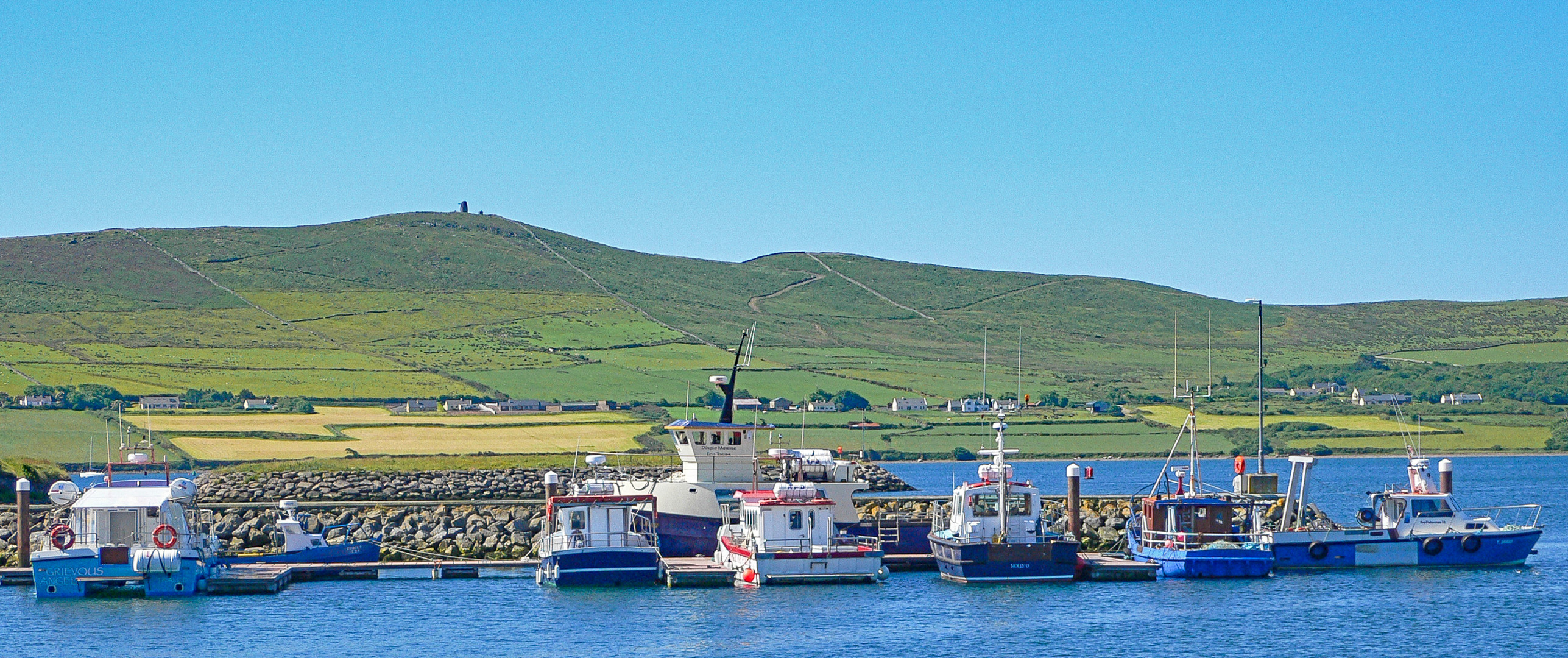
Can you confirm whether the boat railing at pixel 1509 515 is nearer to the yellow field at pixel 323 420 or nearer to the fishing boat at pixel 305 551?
the fishing boat at pixel 305 551

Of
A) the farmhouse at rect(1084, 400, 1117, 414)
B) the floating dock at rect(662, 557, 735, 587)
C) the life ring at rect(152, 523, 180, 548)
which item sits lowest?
the floating dock at rect(662, 557, 735, 587)

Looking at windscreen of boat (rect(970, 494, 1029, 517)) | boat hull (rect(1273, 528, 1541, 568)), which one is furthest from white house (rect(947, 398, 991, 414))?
windscreen of boat (rect(970, 494, 1029, 517))

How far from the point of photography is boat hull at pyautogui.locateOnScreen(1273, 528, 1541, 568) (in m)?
43.8

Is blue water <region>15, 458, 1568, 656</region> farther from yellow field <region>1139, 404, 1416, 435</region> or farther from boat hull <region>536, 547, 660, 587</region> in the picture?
yellow field <region>1139, 404, 1416, 435</region>

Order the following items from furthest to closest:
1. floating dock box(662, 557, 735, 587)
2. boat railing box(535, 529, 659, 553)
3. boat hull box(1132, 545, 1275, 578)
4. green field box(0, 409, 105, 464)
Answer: green field box(0, 409, 105, 464) → boat hull box(1132, 545, 1275, 578) → boat railing box(535, 529, 659, 553) → floating dock box(662, 557, 735, 587)

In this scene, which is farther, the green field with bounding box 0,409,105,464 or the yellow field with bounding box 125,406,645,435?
the yellow field with bounding box 125,406,645,435

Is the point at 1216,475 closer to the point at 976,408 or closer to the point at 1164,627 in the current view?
the point at 976,408

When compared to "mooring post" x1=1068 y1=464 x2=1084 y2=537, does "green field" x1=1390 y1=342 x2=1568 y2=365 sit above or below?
above

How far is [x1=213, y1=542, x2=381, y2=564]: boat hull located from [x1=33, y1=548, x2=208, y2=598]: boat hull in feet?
20.0

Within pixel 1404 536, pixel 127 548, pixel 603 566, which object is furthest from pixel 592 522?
pixel 1404 536

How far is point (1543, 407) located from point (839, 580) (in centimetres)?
11835

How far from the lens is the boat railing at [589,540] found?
134 ft

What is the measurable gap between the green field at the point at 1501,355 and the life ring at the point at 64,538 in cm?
15507

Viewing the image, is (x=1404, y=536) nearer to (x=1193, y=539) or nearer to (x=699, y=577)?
(x=1193, y=539)
